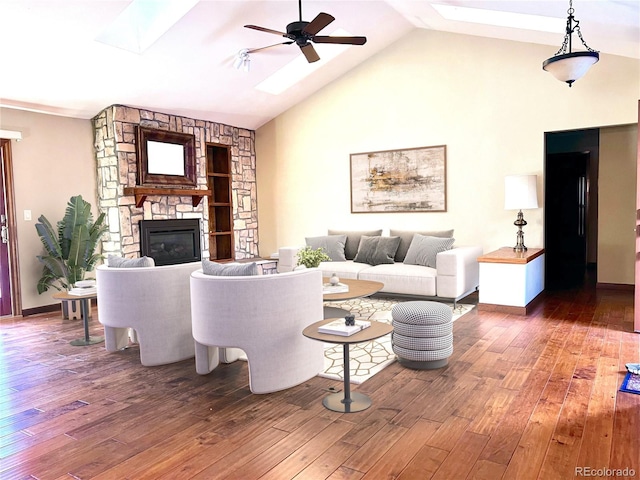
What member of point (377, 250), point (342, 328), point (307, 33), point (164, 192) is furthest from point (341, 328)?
point (164, 192)

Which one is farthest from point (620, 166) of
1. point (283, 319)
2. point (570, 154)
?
point (283, 319)

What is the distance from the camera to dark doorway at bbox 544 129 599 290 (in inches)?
289

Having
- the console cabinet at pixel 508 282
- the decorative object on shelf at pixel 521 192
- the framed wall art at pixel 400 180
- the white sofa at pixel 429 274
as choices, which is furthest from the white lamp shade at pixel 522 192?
the framed wall art at pixel 400 180

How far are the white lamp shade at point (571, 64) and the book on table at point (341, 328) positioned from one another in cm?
253

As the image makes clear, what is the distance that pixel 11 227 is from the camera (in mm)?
5551

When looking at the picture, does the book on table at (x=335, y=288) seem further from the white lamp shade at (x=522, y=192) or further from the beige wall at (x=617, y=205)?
the beige wall at (x=617, y=205)

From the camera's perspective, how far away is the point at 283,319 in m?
2.98

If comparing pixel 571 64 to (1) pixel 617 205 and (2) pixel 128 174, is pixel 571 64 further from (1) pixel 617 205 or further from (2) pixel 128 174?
(2) pixel 128 174

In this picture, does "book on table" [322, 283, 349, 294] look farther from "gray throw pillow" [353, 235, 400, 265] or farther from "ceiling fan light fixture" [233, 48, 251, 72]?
"ceiling fan light fixture" [233, 48, 251, 72]

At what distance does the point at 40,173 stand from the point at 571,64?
586 cm

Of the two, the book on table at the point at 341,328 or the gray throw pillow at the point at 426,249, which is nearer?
the book on table at the point at 341,328

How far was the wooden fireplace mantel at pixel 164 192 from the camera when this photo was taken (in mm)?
5949

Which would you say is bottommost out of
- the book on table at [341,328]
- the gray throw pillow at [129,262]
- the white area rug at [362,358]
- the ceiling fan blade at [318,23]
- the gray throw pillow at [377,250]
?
the white area rug at [362,358]

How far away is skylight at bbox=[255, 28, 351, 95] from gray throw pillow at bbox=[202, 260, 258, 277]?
402 cm
